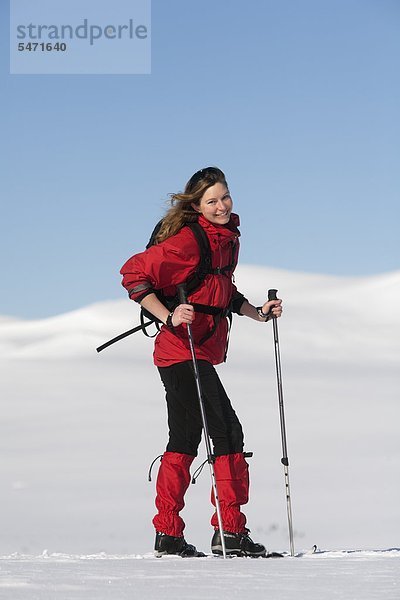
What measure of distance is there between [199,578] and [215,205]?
2.24 metres

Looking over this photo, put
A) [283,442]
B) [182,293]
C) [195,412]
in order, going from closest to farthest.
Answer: [182,293] < [195,412] < [283,442]

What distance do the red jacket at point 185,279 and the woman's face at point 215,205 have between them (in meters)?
0.04

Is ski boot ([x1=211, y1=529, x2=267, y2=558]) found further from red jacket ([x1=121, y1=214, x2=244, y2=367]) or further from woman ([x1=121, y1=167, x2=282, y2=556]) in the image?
red jacket ([x1=121, y1=214, x2=244, y2=367])

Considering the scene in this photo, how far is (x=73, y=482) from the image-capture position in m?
10.0

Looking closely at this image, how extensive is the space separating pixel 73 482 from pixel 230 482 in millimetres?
5066

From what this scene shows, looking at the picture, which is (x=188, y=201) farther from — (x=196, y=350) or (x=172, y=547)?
(x=172, y=547)

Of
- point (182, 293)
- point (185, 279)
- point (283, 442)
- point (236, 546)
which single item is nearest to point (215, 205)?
point (185, 279)

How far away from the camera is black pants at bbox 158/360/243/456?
209 inches

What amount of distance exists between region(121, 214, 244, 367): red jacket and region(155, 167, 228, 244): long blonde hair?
6 cm

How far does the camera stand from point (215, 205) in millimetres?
5402

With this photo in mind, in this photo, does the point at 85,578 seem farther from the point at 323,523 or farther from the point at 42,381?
the point at 42,381

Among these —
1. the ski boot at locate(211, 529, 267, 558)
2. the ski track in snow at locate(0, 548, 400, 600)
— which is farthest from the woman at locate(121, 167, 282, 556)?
the ski track in snow at locate(0, 548, 400, 600)

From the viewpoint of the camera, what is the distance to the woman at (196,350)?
527 cm

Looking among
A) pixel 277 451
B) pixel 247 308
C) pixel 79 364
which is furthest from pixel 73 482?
pixel 79 364
